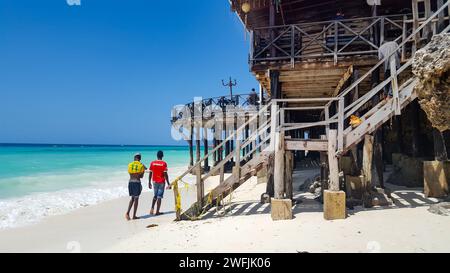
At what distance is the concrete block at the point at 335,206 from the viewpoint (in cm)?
579

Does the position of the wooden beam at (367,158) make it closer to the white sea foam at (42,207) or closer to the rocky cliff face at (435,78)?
the rocky cliff face at (435,78)

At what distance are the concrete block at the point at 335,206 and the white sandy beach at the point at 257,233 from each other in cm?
19

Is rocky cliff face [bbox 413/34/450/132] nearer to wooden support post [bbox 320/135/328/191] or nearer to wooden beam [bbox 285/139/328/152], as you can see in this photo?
wooden beam [bbox 285/139/328/152]

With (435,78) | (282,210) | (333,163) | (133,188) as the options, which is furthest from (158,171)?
(435,78)

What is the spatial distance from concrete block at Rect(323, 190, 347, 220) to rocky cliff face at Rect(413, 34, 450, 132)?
263cm

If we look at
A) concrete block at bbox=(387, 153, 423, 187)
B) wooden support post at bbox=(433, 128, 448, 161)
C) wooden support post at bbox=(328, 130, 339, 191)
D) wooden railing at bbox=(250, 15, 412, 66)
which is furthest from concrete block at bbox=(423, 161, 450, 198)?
wooden railing at bbox=(250, 15, 412, 66)

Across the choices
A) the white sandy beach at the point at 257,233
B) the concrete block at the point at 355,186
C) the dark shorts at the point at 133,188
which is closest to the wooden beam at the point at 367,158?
the concrete block at the point at 355,186

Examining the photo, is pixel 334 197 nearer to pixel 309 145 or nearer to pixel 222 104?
pixel 309 145

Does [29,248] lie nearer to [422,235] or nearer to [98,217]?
[98,217]

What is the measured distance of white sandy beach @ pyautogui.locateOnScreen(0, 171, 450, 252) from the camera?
450 cm

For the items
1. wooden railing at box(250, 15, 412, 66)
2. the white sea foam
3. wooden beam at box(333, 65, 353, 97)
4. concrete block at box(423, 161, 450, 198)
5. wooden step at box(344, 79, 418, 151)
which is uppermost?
wooden railing at box(250, 15, 412, 66)

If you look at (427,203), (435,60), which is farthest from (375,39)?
(427,203)

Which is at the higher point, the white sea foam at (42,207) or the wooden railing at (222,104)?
the wooden railing at (222,104)
